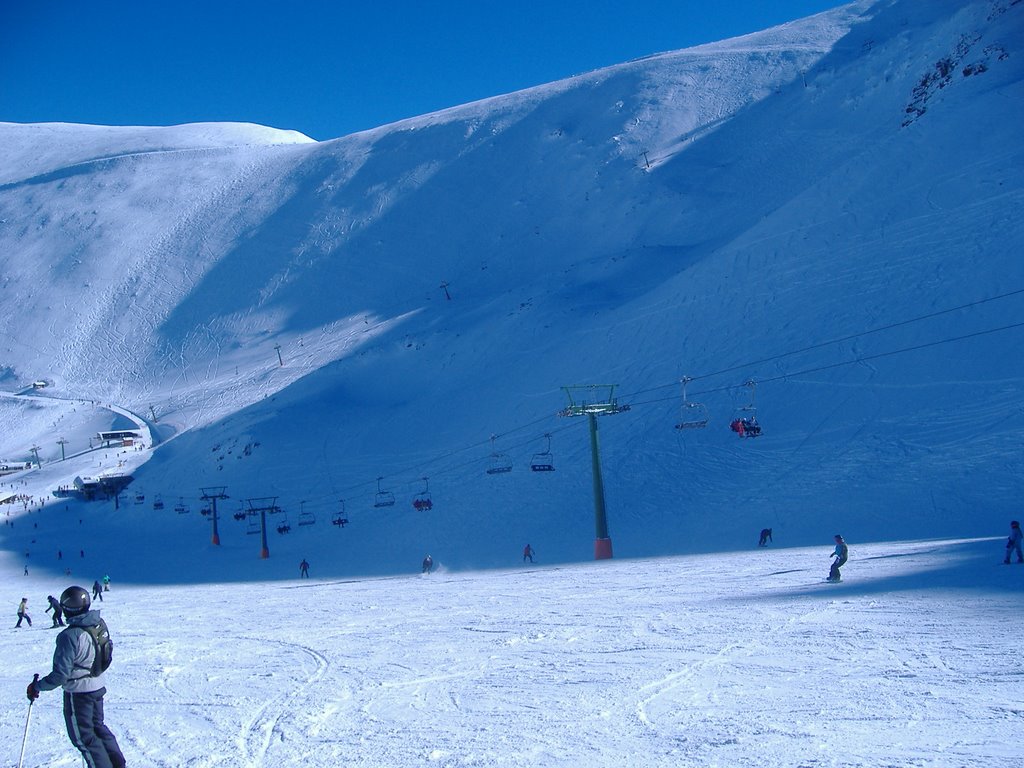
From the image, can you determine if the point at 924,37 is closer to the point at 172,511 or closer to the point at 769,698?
the point at 172,511

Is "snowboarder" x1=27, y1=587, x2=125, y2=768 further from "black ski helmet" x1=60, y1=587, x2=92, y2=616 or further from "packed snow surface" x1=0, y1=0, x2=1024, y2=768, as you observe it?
"packed snow surface" x1=0, y1=0, x2=1024, y2=768

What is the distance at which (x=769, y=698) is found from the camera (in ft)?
30.0

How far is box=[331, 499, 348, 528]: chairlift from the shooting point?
4487 centimetres

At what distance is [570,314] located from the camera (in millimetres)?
67562

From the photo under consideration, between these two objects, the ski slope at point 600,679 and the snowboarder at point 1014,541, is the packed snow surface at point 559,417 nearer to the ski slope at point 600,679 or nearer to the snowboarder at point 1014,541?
Answer: the ski slope at point 600,679

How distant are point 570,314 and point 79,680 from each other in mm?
62018

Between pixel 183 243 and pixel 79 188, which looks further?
pixel 79 188

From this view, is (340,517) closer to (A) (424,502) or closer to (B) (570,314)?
(A) (424,502)

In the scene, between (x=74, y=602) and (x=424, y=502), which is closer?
(x=74, y=602)

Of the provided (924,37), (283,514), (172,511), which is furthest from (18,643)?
(924,37)

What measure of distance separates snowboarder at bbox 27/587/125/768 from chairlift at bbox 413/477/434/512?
118 feet

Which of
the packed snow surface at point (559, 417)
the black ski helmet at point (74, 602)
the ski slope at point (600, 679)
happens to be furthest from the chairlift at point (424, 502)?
the black ski helmet at point (74, 602)

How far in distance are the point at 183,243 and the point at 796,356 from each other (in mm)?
88454

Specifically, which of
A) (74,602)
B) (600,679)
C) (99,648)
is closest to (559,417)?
(600,679)
